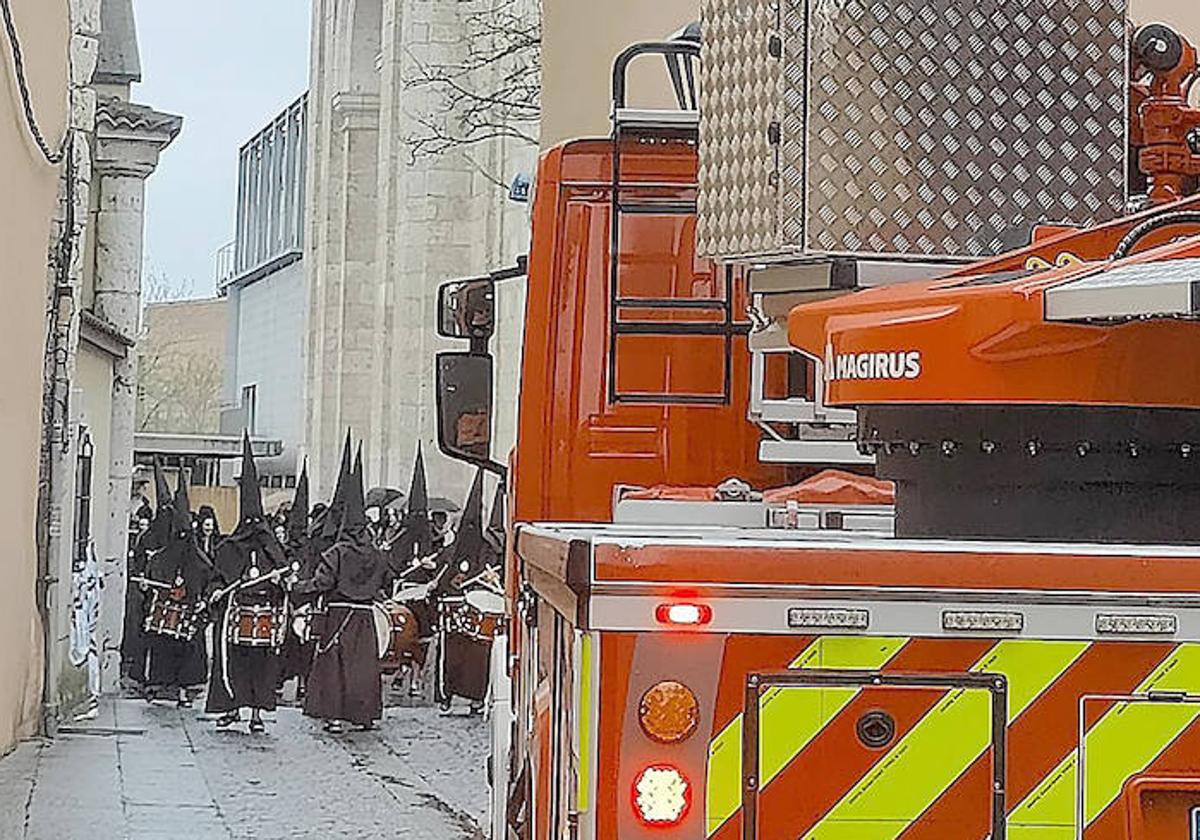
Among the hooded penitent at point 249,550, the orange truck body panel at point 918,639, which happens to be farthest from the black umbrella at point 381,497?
the orange truck body panel at point 918,639

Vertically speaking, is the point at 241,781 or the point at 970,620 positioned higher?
the point at 970,620

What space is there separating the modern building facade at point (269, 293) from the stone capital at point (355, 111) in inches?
352

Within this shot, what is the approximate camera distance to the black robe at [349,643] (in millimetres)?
21125

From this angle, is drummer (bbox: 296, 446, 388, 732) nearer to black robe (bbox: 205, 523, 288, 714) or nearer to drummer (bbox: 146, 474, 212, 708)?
black robe (bbox: 205, 523, 288, 714)

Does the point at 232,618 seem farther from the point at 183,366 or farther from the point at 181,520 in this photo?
the point at 183,366

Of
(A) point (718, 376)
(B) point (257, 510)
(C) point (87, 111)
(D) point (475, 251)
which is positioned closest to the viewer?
(A) point (718, 376)

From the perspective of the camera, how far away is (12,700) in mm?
17922

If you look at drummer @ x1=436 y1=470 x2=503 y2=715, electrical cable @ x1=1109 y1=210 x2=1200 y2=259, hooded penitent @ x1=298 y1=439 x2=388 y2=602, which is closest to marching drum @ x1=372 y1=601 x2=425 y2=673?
drummer @ x1=436 y1=470 x2=503 y2=715

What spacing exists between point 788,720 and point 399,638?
2071cm

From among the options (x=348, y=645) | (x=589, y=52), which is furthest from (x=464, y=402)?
(x=348, y=645)

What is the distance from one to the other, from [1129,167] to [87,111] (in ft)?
51.7

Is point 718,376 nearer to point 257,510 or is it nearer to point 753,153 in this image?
point 753,153

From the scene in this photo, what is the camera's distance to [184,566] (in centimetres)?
2362

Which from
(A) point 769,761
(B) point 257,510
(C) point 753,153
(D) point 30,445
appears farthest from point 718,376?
(B) point 257,510
